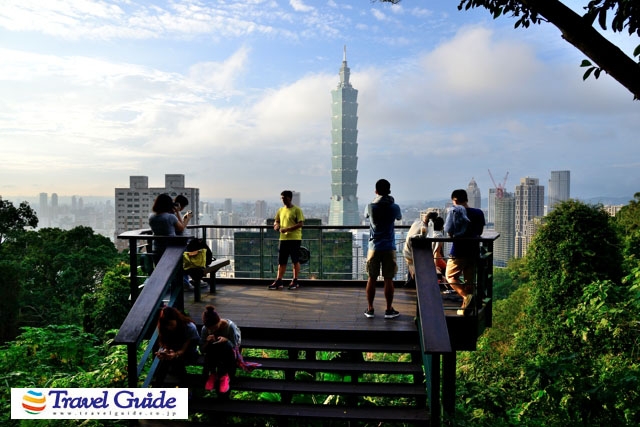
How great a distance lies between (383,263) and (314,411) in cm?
201

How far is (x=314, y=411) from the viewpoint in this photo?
460cm

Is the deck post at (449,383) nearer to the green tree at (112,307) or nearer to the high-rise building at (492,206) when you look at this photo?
the green tree at (112,307)

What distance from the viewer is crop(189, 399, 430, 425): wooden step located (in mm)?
4453

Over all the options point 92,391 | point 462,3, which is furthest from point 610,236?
point 92,391

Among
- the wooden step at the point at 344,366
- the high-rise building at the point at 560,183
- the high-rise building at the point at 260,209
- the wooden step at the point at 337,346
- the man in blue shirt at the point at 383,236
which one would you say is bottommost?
the wooden step at the point at 344,366

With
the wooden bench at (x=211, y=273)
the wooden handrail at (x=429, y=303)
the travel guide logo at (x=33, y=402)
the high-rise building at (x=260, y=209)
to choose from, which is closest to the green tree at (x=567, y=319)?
the wooden handrail at (x=429, y=303)

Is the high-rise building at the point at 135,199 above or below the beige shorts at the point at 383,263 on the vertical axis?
above

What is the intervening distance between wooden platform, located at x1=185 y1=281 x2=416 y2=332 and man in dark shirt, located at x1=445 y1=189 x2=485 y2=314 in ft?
2.27

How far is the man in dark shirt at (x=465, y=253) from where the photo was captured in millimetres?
5875

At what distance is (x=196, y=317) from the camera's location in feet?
19.9

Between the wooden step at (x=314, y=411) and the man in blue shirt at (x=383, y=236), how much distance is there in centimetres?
153

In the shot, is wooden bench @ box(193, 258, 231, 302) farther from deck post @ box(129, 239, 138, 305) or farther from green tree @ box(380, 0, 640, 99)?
green tree @ box(380, 0, 640, 99)

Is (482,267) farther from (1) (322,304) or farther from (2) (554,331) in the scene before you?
(2) (554,331)

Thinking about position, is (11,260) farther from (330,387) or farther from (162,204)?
(330,387)
